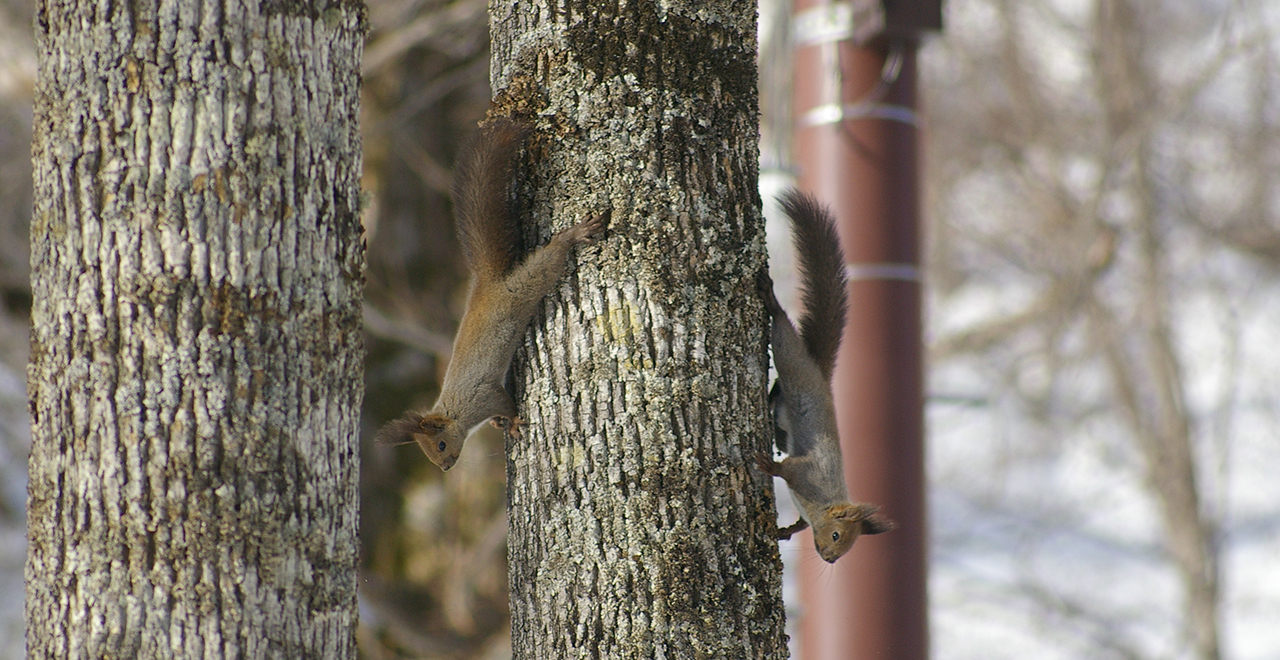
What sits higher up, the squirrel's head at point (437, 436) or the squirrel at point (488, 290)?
the squirrel at point (488, 290)

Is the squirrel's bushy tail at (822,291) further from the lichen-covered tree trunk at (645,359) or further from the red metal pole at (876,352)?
the lichen-covered tree trunk at (645,359)

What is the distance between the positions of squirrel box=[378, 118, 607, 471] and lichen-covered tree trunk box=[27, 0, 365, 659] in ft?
1.39

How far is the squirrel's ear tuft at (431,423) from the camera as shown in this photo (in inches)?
119

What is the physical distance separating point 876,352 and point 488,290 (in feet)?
5.09

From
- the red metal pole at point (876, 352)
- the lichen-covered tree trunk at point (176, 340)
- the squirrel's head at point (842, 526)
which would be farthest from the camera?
the red metal pole at point (876, 352)

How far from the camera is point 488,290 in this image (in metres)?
2.60

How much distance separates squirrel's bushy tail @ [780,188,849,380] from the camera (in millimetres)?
3129

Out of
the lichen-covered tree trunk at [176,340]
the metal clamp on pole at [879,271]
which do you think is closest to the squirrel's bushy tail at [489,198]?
the lichen-covered tree trunk at [176,340]

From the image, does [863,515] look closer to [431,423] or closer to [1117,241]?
[431,423]

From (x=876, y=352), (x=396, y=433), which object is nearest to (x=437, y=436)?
(x=396, y=433)

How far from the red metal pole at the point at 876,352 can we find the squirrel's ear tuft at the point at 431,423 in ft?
4.25

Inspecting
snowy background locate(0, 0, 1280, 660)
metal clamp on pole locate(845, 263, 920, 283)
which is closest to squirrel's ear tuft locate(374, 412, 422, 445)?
metal clamp on pole locate(845, 263, 920, 283)

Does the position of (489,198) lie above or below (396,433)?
above

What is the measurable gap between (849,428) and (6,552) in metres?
9.65
